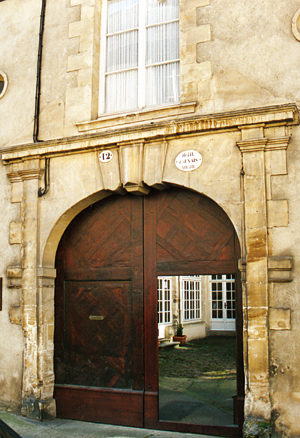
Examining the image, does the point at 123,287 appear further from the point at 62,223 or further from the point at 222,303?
the point at 222,303

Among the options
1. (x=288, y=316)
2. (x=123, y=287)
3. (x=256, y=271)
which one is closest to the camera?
(x=288, y=316)

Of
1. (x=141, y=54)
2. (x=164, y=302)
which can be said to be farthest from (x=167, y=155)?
(x=164, y=302)

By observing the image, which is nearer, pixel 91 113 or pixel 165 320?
pixel 91 113

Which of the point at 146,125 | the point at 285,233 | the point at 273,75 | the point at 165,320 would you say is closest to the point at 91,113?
the point at 146,125

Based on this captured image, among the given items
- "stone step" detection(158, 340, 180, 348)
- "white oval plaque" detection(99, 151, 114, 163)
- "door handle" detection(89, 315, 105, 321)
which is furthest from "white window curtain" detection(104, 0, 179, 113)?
"stone step" detection(158, 340, 180, 348)

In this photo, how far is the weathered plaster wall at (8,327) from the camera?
5.89 metres

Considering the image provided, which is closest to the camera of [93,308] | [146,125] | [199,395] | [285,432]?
[285,432]

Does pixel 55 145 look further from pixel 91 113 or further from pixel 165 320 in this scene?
pixel 165 320

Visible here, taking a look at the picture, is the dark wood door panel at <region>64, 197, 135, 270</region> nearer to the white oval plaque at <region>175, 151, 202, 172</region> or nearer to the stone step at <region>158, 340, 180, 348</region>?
the white oval plaque at <region>175, 151, 202, 172</region>

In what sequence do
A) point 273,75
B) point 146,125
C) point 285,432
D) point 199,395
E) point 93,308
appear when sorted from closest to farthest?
point 285,432 < point 273,75 < point 146,125 < point 93,308 < point 199,395

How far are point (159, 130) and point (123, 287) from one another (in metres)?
2.04

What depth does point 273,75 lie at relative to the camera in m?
5.01

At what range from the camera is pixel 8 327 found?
603cm

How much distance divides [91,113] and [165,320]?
8.70 metres
